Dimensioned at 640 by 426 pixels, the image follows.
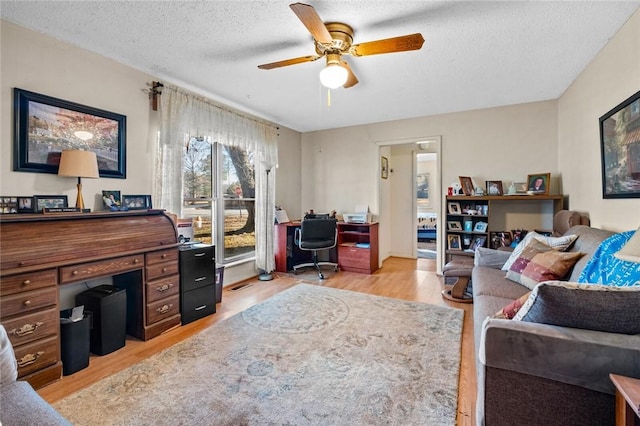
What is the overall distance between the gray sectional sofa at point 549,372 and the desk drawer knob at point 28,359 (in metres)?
2.39

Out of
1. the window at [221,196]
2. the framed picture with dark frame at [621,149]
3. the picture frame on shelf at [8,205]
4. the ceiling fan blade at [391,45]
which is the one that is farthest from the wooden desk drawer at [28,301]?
the framed picture with dark frame at [621,149]

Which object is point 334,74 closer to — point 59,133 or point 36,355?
point 59,133

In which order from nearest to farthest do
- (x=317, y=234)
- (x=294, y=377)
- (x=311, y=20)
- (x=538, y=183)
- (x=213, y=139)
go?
(x=311, y=20)
(x=294, y=377)
(x=213, y=139)
(x=538, y=183)
(x=317, y=234)

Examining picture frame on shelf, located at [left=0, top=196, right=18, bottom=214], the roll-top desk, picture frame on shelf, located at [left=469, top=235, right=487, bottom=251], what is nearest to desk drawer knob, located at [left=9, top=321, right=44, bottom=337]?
the roll-top desk

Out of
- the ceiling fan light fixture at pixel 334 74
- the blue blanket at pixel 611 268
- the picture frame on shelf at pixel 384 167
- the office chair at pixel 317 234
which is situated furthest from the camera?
the picture frame on shelf at pixel 384 167

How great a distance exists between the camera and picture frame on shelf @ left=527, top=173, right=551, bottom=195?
3.56m

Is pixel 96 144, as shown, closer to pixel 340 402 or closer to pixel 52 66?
pixel 52 66

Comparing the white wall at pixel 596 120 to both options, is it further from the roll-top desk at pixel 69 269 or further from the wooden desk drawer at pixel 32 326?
the wooden desk drawer at pixel 32 326

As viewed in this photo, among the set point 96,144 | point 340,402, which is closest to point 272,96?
point 96,144

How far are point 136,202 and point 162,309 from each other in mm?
994

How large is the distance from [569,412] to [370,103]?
355 centimetres

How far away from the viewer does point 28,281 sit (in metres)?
Result: 1.74

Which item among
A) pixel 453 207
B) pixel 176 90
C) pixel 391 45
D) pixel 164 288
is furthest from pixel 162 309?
pixel 453 207

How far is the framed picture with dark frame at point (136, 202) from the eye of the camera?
8.51 feet
